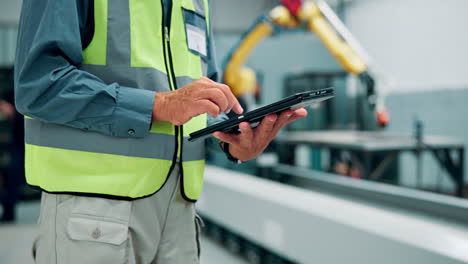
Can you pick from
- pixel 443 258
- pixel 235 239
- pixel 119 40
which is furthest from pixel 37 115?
pixel 235 239

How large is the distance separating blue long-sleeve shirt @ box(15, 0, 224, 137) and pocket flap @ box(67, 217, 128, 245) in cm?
17

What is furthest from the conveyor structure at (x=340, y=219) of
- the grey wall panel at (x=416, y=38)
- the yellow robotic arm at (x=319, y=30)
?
the grey wall panel at (x=416, y=38)

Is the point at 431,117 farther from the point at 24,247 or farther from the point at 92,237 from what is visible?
the point at 92,237

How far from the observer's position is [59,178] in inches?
32.1

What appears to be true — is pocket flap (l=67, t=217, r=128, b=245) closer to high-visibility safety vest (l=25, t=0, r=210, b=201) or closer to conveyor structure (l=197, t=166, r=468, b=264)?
high-visibility safety vest (l=25, t=0, r=210, b=201)

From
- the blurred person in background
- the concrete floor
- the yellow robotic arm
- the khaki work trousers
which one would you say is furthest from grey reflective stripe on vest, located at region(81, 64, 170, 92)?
the blurred person in background

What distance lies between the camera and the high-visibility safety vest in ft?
2.70

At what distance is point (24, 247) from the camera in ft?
12.8

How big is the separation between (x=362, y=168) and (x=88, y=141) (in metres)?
3.71

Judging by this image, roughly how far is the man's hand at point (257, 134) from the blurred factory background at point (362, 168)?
1100 millimetres

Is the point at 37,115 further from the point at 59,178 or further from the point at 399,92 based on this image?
the point at 399,92

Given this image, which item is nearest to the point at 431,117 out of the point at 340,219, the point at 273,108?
the point at 340,219

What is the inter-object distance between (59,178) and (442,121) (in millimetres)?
4747

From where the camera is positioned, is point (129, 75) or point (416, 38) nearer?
point (129, 75)
